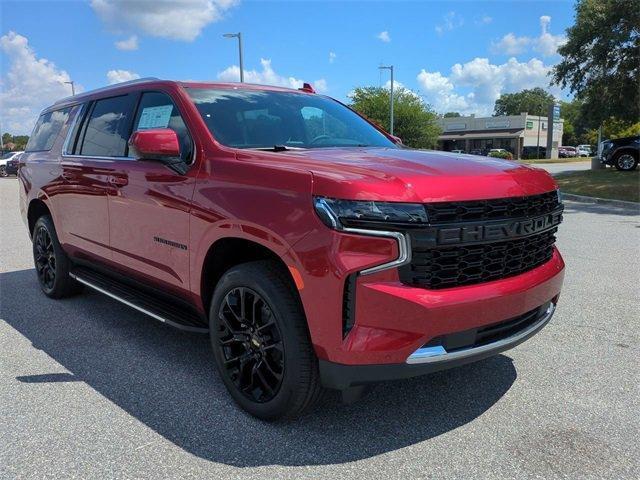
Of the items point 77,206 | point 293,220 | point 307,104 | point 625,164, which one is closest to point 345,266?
point 293,220

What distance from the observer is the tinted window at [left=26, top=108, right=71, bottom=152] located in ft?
18.4

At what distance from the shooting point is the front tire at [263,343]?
283 cm

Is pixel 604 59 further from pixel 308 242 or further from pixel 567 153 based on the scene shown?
pixel 567 153

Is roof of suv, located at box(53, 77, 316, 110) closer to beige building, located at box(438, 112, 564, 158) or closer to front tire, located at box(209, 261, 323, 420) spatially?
front tire, located at box(209, 261, 323, 420)

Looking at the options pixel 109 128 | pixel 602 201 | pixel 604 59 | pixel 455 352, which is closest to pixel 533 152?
pixel 604 59

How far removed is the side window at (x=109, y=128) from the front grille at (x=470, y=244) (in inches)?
107

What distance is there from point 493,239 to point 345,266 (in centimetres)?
81

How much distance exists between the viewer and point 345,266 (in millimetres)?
2555

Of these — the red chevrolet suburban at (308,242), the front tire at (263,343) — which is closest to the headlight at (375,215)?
the red chevrolet suburban at (308,242)

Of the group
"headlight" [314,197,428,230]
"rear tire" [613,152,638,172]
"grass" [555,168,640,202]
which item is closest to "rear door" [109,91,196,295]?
"headlight" [314,197,428,230]

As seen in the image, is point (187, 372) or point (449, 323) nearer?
point (449, 323)

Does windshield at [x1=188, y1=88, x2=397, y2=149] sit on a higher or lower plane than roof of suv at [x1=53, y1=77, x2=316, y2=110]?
lower

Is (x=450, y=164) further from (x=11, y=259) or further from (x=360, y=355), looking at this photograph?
(x=11, y=259)

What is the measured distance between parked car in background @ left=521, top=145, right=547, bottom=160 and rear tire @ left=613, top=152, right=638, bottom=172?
4882 centimetres
